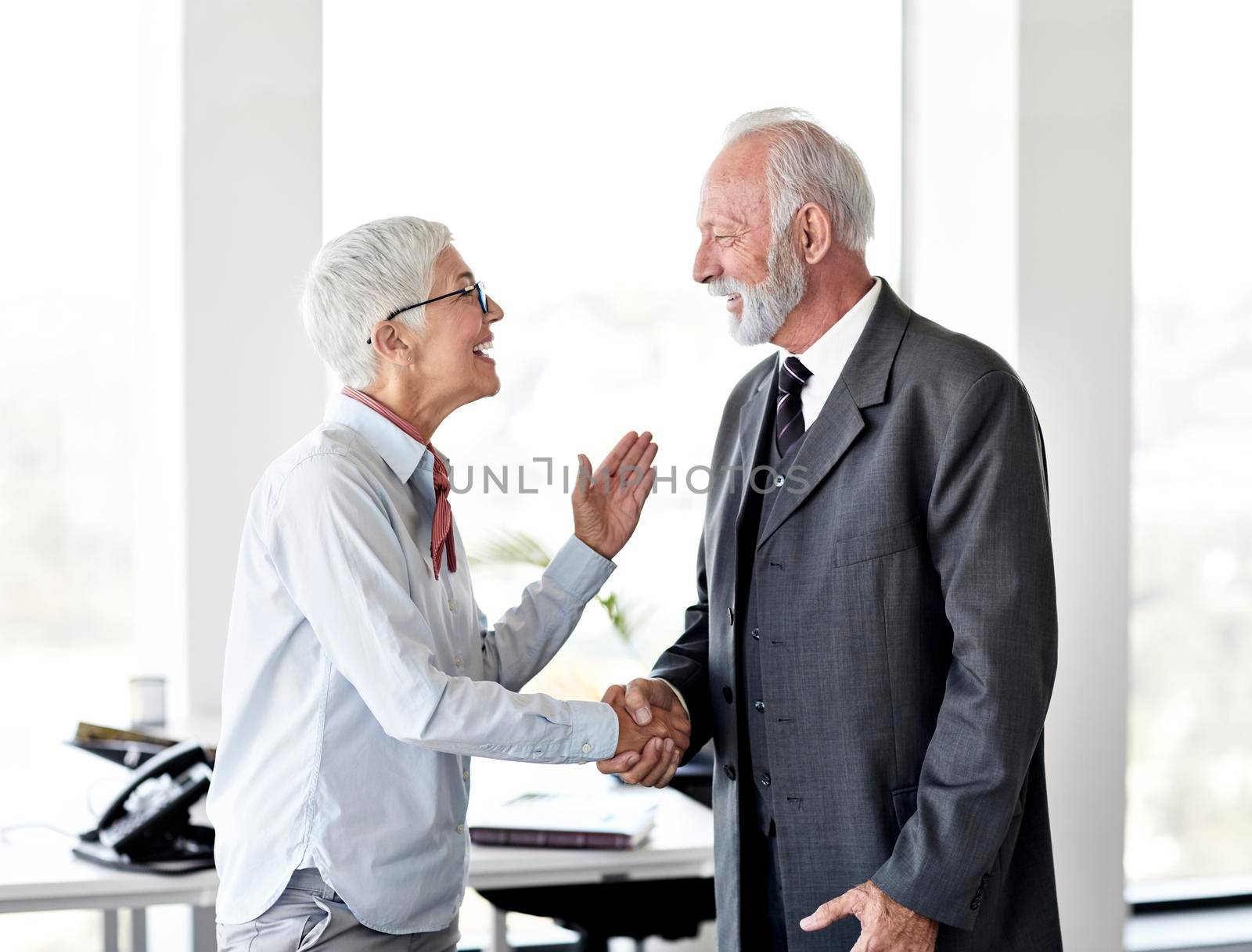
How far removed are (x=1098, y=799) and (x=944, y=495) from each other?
1.87m

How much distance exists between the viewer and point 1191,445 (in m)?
3.58

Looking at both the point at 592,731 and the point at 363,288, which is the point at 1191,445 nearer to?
the point at 592,731

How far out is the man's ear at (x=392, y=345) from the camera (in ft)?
5.72

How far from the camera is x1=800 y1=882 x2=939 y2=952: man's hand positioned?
5.08 feet

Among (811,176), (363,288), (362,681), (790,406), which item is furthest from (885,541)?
(363,288)

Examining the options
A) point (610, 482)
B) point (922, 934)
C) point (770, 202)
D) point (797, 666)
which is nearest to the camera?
point (922, 934)

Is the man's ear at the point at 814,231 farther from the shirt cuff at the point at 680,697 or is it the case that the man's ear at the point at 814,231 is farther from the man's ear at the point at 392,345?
the shirt cuff at the point at 680,697

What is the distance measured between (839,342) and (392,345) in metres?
0.73

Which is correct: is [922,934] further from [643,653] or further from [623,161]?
[623,161]

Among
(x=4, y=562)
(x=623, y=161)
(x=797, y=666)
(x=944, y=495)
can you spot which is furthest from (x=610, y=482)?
(x=4, y=562)

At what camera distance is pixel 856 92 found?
140 inches

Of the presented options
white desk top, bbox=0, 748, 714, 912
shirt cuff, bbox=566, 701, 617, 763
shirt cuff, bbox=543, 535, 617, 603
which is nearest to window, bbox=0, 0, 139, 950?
white desk top, bbox=0, 748, 714, 912

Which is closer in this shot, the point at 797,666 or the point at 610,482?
the point at 797,666

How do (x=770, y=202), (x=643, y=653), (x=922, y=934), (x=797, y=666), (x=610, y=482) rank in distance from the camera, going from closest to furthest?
1. (x=922, y=934)
2. (x=797, y=666)
3. (x=770, y=202)
4. (x=610, y=482)
5. (x=643, y=653)
